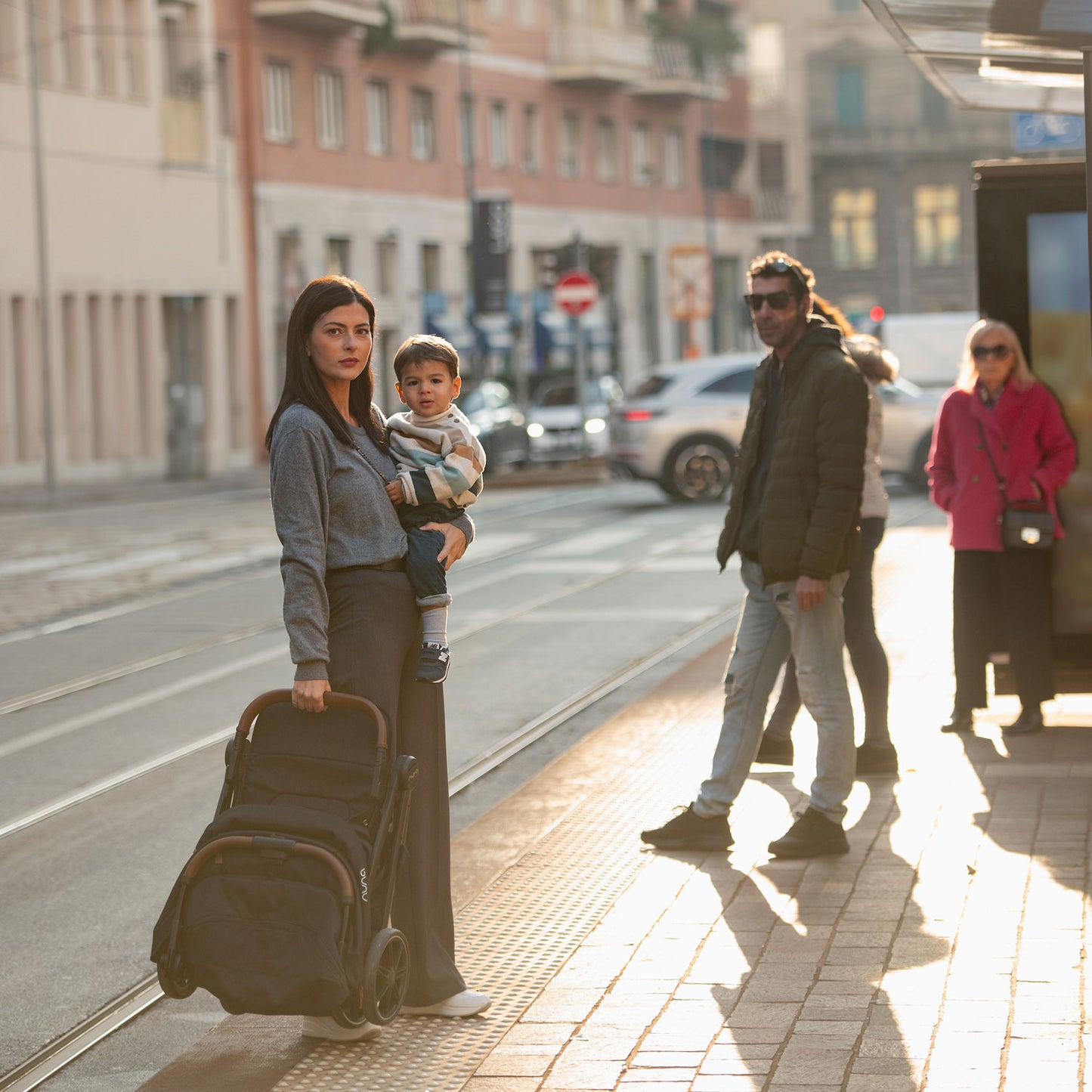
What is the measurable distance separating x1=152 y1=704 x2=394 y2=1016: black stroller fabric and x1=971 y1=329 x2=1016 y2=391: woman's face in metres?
4.62

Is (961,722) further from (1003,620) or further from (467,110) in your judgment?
(467,110)

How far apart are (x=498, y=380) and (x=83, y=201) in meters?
15.2

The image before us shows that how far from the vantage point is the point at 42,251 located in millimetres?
37656

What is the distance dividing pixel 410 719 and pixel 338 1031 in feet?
2.45

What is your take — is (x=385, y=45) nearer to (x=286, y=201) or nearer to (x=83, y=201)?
(x=286, y=201)

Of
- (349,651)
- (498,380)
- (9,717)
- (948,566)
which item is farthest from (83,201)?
(349,651)

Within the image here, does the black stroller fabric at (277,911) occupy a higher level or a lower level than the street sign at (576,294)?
lower

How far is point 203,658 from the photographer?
1373 cm

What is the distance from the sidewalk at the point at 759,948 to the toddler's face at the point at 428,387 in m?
1.46

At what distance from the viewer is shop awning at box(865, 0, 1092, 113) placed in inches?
275

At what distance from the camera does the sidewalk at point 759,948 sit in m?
5.10

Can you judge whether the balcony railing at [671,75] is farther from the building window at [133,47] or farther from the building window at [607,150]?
the building window at [133,47]

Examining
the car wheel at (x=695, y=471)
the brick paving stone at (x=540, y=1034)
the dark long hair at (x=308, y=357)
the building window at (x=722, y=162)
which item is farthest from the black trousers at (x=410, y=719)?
the building window at (x=722, y=162)

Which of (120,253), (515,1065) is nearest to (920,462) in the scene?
(120,253)
